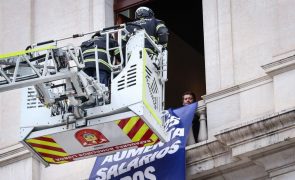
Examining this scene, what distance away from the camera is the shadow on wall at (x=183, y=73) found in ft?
112

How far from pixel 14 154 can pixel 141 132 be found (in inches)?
148

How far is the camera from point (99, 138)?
2505 cm

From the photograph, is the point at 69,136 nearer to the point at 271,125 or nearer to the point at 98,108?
the point at 98,108

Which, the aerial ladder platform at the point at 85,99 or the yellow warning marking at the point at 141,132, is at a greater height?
the aerial ladder platform at the point at 85,99

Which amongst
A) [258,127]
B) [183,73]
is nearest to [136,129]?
[258,127]

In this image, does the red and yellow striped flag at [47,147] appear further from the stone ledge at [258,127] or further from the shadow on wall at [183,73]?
the shadow on wall at [183,73]

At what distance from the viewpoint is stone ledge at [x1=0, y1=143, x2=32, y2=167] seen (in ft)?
91.0

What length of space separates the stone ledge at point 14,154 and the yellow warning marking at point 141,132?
336cm

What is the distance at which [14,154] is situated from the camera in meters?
27.8

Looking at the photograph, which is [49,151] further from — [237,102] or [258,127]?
[258,127]

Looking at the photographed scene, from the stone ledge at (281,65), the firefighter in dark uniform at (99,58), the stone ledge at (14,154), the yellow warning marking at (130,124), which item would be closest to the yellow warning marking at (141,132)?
the yellow warning marking at (130,124)

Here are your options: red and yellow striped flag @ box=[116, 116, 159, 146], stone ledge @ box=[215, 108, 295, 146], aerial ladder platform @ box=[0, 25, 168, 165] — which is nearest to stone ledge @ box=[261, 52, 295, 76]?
stone ledge @ box=[215, 108, 295, 146]

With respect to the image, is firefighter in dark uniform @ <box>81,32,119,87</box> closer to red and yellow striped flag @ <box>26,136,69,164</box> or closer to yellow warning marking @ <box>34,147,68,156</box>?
red and yellow striped flag @ <box>26,136,69,164</box>

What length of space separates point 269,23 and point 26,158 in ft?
16.0
